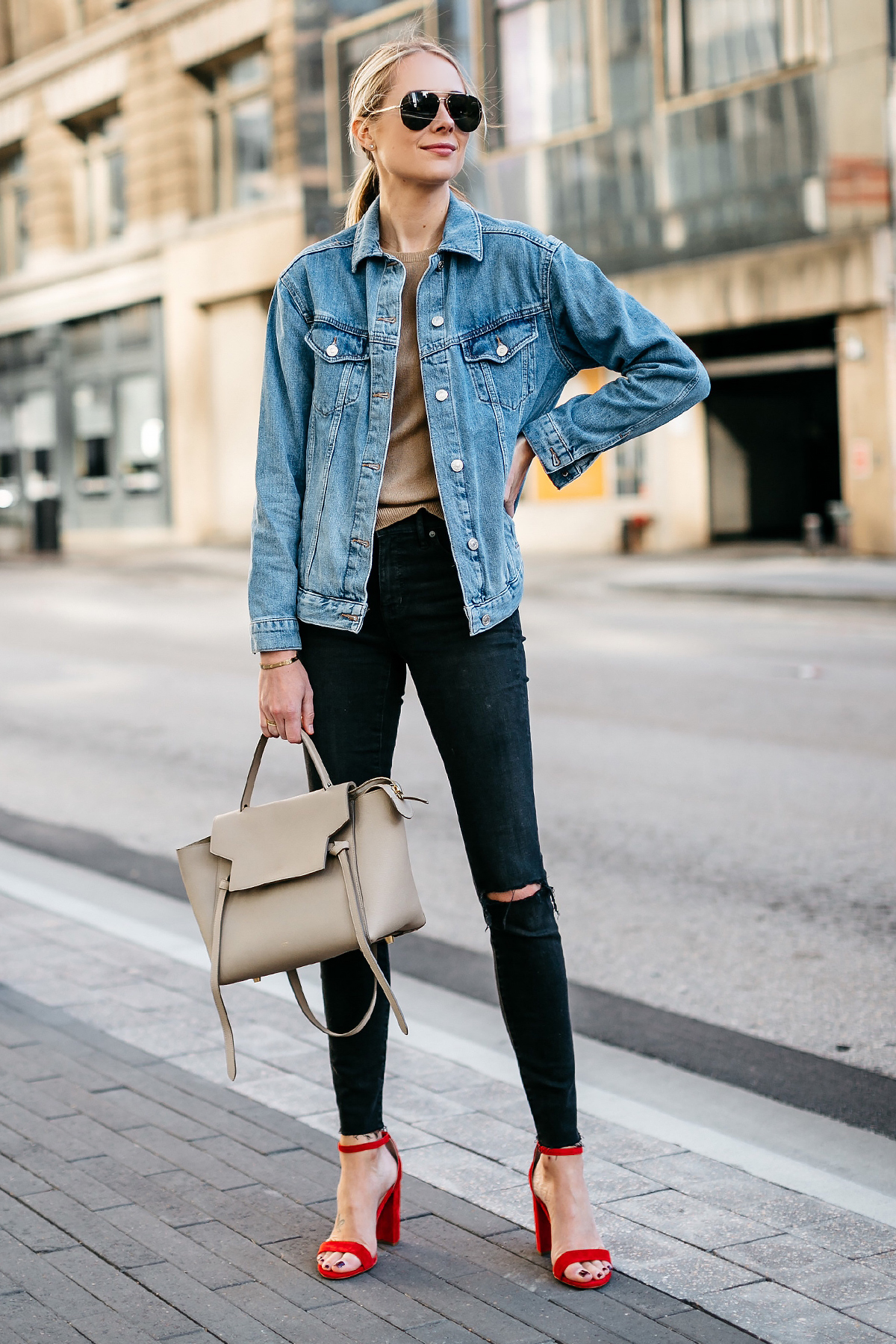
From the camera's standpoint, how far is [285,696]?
2902mm

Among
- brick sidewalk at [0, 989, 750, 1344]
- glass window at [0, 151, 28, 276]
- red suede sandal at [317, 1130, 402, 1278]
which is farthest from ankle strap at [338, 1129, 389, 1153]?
glass window at [0, 151, 28, 276]

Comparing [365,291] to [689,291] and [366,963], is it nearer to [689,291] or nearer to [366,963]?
[366,963]

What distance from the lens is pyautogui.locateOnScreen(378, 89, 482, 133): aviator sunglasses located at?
2.85 m

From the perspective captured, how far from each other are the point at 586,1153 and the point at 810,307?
20869mm

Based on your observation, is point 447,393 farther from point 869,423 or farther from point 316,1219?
point 869,423

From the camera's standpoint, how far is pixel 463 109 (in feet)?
9.43

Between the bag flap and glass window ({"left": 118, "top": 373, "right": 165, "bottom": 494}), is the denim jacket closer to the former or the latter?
the bag flap

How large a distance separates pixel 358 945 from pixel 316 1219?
65cm

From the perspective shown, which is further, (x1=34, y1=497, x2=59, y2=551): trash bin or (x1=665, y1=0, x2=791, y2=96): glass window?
(x1=34, y1=497, x2=59, y2=551): trash bin

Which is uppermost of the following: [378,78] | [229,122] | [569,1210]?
[229,122]

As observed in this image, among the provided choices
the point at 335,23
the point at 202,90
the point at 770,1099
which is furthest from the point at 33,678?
the point at 202,90

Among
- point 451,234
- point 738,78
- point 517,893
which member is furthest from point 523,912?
point 738,78

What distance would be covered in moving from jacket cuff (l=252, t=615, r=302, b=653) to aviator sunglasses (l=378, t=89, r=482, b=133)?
879 mm

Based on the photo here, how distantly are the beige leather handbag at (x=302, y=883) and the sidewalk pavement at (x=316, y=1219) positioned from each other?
0.44m
